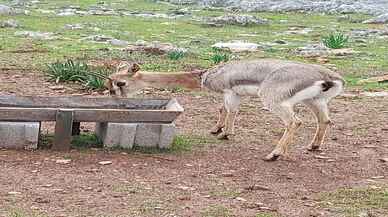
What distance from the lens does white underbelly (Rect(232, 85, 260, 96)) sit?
902cm

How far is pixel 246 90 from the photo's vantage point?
915cm

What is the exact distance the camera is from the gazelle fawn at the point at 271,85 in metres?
8.65

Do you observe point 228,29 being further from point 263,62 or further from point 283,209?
point 283,209

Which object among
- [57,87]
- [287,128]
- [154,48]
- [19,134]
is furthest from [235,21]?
[19,134]

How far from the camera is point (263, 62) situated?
913cm

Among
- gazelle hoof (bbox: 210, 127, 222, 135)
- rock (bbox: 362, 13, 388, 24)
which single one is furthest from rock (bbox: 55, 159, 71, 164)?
rock (bbox: 362, 13, 388, 24)

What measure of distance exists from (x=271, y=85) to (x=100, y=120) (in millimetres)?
1865

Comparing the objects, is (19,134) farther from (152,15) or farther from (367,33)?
(152,15)

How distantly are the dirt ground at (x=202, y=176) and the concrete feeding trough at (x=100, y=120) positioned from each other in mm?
187

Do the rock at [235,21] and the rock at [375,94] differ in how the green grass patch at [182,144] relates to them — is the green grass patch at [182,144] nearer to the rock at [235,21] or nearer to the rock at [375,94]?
the rock at [375,94]

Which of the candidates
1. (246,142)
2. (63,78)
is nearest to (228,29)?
(63,78)

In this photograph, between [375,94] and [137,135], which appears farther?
[375,94]

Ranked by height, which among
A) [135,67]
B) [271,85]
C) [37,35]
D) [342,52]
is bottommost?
[37,35]

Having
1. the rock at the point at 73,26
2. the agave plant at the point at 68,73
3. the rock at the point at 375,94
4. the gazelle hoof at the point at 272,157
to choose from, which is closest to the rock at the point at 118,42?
the rock at the point at 73,26
